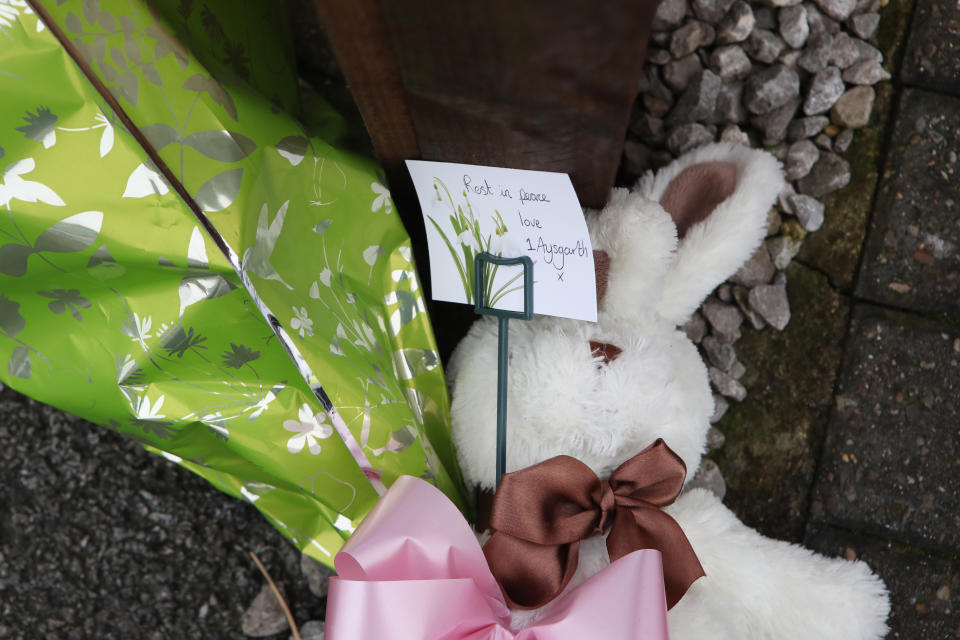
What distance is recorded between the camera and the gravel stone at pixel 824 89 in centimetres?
83

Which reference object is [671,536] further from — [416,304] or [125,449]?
[125,449]

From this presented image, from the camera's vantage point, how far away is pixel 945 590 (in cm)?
82

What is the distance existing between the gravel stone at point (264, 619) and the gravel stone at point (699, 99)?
2.57ft

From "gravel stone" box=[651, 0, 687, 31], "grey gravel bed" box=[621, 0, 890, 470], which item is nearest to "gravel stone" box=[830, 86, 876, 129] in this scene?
"grey gravel bed" box=[621, 0, 890, 470]

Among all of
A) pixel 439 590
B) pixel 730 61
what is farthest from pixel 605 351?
pixel 730 61

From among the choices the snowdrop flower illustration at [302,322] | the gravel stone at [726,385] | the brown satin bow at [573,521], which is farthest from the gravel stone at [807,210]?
the snowdrop flower illustration at [302,322]

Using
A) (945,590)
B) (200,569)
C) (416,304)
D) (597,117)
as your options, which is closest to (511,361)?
(416,304)

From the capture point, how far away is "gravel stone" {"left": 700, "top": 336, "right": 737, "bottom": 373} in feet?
2.76

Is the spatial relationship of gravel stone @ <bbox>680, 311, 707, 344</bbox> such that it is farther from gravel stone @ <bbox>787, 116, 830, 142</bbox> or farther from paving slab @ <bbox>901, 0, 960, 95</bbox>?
paving slab @ <bbox>901, 0, 960, 95</bbox>

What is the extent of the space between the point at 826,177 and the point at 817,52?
151 millimetres

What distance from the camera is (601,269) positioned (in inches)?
24.5

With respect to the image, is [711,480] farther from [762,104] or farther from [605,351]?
[762,104]

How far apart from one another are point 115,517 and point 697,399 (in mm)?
722

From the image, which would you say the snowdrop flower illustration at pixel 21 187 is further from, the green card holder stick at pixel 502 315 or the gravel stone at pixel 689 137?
the gravel stone at pixel 689 137
